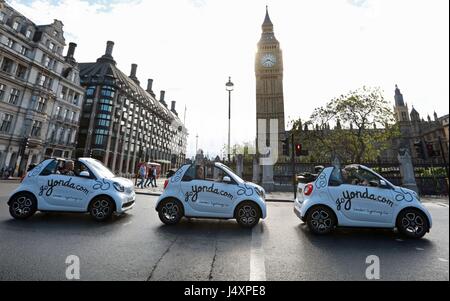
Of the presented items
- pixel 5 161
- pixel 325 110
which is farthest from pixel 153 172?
pixel 5 161

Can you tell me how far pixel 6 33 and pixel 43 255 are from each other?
1482 inches

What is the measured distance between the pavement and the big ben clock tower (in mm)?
64113

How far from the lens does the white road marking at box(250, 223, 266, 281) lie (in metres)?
2.96

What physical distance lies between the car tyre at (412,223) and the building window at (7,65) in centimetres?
4062

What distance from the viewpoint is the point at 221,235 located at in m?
4.88

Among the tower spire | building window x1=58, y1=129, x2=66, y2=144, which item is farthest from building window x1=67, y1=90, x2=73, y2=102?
the tower spire

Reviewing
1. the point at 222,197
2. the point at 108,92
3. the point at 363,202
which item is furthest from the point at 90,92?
the point at 363,202

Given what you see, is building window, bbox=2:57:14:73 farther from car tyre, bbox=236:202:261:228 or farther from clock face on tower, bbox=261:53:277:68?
clock face on tower, bbox=261:53:277:68

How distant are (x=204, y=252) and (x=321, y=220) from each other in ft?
10.3

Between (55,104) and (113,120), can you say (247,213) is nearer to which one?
(55,104)

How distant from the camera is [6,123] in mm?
27156

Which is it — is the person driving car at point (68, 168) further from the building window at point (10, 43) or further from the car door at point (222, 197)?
the building window at point (10, 43)

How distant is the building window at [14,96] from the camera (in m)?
27.5
